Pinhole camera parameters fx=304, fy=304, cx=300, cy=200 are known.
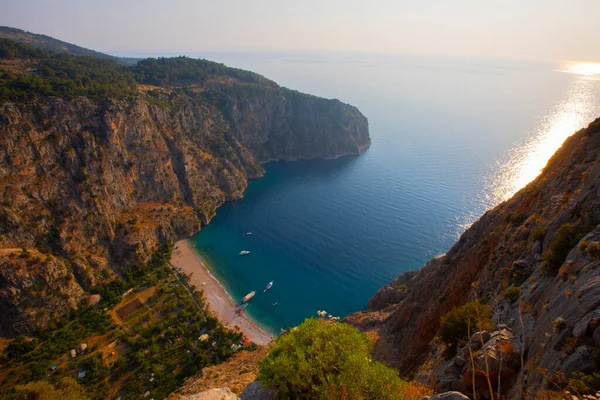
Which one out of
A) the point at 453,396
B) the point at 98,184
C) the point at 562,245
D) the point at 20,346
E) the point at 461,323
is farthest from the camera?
the point at 98,184

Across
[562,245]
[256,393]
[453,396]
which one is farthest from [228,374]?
[562,245]

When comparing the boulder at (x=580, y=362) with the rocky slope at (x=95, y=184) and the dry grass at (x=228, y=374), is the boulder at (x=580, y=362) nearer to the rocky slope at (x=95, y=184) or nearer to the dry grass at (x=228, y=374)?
the dry grass at (x=228, y=374)

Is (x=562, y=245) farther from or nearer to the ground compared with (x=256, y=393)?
farther from the ground

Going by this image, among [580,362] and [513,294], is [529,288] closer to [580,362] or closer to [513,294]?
[513,294]

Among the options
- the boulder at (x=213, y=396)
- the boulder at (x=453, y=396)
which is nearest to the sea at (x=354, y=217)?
the boulder at (x=213, y=396)

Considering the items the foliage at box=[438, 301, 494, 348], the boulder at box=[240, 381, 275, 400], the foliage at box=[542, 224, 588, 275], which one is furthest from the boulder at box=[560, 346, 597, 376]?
the boulder at box=[240, 381, 275, 400]

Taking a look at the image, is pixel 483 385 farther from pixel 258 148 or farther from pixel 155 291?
pixel 258 148
